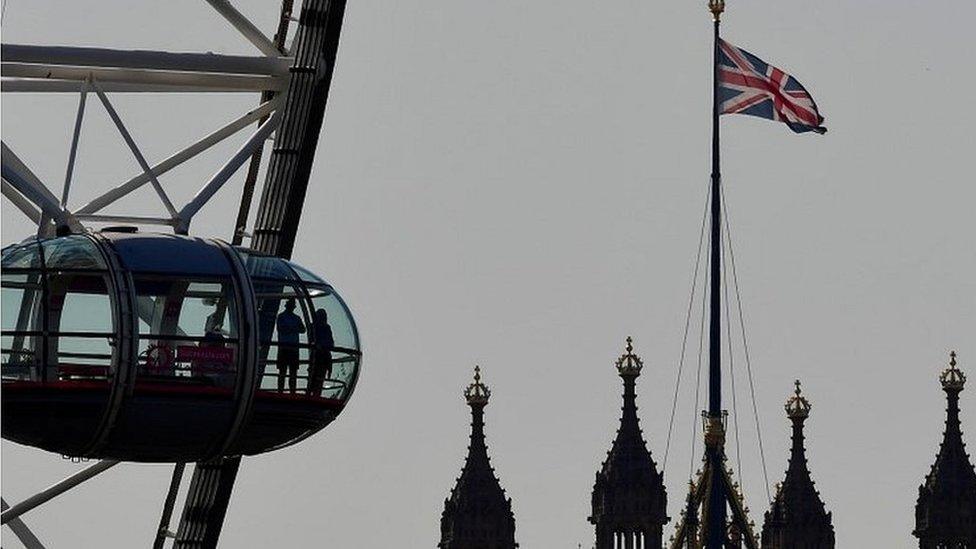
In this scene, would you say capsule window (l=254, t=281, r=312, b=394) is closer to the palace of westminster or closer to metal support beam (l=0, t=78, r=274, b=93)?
metal support beam (l=0, t=78, r=274, b=93)

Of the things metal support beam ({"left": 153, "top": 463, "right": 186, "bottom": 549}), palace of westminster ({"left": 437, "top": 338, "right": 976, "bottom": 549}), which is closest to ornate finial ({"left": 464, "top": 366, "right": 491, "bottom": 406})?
palace of westminster ({"left": 437, "top": 338, "right": 976, "bottom": 549})

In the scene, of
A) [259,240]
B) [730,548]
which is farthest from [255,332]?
[730,548]

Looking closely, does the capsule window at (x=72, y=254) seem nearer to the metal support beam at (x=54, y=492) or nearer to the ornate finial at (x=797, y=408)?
the metal support beam at (x=54, y=492)

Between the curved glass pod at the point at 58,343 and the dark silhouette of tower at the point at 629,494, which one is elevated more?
the dark silhouette of tower at the point at 629,494

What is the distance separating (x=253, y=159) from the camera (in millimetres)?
47469

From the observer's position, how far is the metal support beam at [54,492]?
4344 cm

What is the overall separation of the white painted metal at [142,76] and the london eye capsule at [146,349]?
7.40 ft

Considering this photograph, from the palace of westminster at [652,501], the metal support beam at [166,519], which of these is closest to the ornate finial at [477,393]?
the palace of westminster at [652,501]

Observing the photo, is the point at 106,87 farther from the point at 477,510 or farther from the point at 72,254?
the point at 477,510

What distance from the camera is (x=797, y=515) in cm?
12450

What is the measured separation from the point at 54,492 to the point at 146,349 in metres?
5.20

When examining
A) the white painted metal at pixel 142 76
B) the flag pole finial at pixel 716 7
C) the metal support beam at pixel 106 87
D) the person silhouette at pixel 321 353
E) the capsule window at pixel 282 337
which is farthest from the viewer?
the flag pole finial at pixel 716 7

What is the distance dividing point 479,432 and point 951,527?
1325cm

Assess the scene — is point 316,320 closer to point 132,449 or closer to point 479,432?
point 132,449
